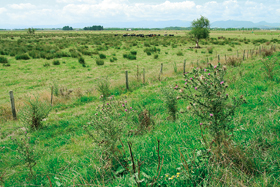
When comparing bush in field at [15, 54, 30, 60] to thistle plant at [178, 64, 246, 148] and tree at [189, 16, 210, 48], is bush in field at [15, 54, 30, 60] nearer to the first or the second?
thistle plant at [178, 64, 246, 148]

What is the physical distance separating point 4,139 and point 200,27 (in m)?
40.2

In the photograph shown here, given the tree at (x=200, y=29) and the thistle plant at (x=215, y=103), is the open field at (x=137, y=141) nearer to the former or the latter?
the thistle plant at (x=215, y=103)

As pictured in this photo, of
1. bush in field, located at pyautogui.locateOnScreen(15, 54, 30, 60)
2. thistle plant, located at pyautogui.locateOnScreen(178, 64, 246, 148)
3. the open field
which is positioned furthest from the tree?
thistle plant, located at pyautogui.locateOnScreen(178, 64, 246, 148)

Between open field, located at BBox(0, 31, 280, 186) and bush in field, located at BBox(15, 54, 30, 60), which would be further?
bush in field, located at BBox(15, 54, 30, 60)

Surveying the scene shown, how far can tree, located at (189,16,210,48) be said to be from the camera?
38.4 meters

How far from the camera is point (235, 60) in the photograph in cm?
1552

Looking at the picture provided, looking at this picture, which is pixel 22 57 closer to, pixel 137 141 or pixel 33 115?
pixel 33 115

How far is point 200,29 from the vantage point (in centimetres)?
3847

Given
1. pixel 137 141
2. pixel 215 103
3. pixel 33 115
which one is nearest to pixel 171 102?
pixel 137 141

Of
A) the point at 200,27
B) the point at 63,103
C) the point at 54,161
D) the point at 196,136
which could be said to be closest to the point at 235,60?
the point at 63,103

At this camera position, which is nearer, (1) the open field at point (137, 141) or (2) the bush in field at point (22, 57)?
(1) the open field at point (137, 141)

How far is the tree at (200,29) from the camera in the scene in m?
38.4

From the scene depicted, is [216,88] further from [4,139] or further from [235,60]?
[235,60]

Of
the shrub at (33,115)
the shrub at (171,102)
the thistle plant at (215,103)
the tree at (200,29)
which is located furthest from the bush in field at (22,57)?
the tree at (200,29)
